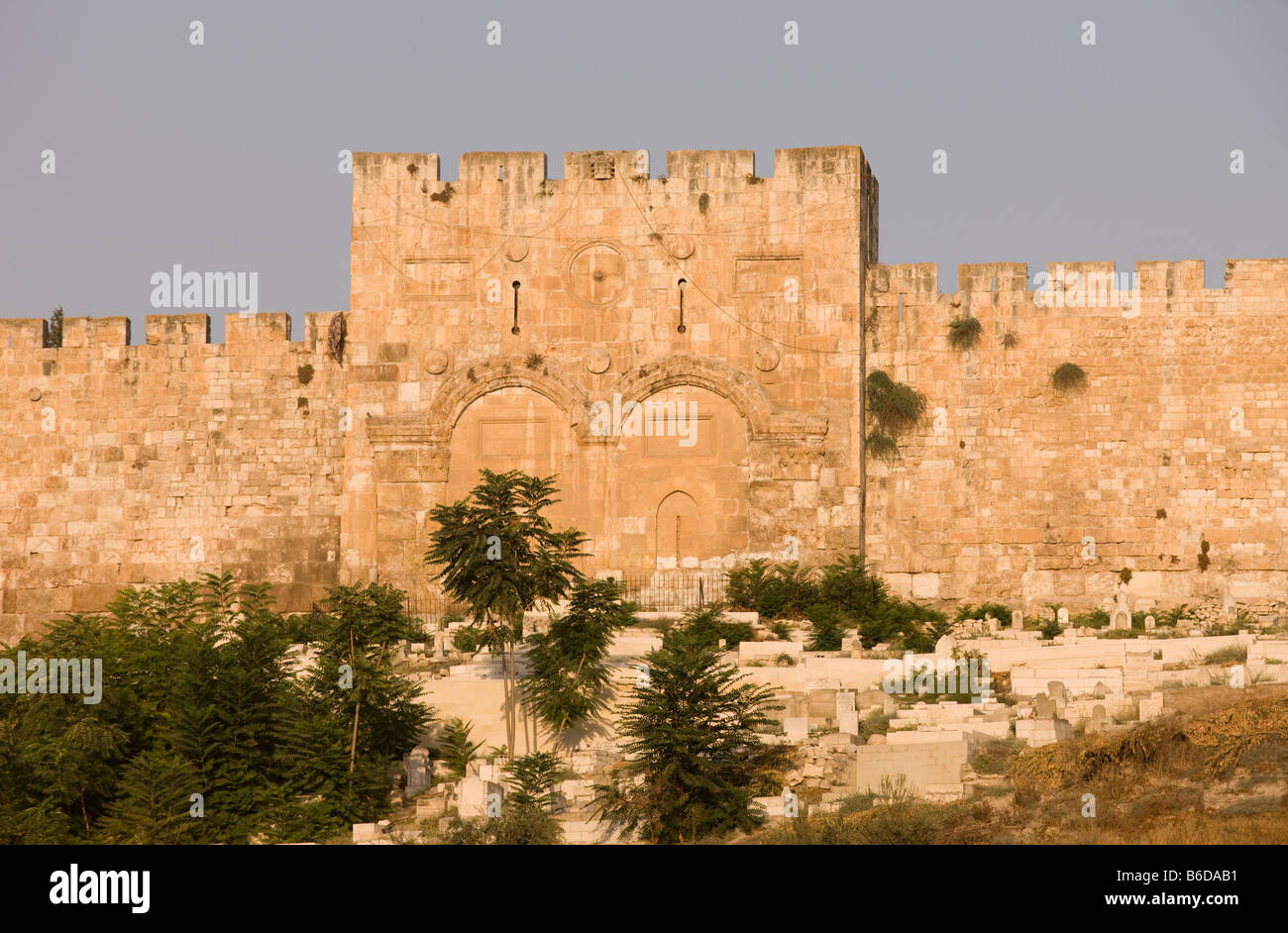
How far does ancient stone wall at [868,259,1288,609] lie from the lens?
2525cm

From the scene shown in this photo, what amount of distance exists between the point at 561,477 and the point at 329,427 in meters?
3.82

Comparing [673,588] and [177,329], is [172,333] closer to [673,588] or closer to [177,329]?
[177,329]

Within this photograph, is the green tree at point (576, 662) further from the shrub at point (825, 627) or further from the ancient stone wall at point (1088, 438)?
the ancient stone wall at point (1088, 438)

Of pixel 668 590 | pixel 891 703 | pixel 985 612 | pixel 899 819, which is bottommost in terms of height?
pixel 899 819

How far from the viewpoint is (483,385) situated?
2600 centimetres

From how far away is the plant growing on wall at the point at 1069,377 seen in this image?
25.6 meters

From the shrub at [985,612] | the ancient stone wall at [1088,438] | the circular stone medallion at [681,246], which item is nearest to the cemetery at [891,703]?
the shrub at [985,612]

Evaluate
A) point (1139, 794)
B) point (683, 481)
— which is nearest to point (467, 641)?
point (683, 481)

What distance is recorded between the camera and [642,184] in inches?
1027

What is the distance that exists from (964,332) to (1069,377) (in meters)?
1.58

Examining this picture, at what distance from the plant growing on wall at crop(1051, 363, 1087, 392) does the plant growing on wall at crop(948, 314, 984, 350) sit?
1.22m

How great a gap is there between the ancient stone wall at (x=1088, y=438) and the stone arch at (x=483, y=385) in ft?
14.9

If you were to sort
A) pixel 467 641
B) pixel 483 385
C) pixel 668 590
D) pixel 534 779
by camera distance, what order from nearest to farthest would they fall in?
pixel 534 779, pixel 467 641, pixel 668 590, pixel 483 385

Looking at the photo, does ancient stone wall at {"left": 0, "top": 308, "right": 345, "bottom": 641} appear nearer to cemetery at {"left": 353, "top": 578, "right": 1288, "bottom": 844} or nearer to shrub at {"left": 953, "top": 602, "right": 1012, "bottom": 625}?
cemetery at {"left": 353, "top": 578, "right": 1288, "bottom": 844}
